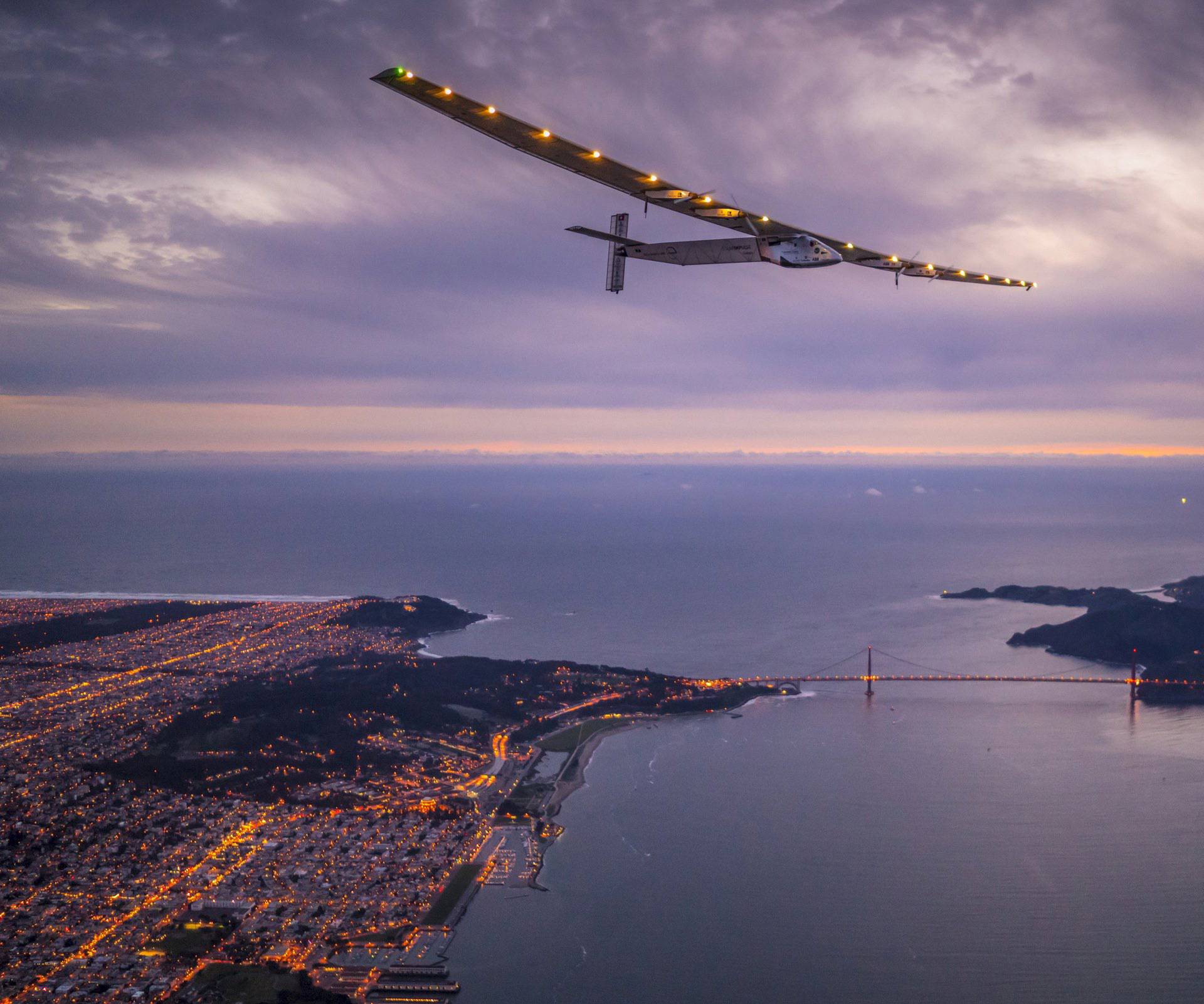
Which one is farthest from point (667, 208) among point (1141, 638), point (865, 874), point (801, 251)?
point (1141, 638)

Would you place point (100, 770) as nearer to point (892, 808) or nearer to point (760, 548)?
→ point (892, 808)

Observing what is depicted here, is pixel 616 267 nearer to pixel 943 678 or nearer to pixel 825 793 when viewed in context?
pixel 825 793

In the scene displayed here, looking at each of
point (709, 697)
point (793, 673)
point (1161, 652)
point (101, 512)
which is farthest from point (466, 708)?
point (101, 512)

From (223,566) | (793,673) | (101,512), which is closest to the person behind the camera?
(793,673)

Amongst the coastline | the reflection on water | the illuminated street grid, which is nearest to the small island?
the reflection on water

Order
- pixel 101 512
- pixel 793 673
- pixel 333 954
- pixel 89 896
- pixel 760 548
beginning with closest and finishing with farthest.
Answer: pixel 333 954 → pixel 89 896 → pixel 793 673 → pixel 760 548 → pixel 101 512

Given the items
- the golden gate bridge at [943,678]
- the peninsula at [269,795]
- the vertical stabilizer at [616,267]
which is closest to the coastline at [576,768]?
the peninsula at [269,795]
